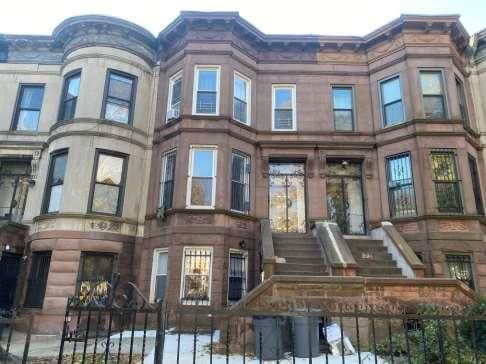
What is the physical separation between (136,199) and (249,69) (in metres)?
6.72

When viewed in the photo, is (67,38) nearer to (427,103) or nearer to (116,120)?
(116,120)

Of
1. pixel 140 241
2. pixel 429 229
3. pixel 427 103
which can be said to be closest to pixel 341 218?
pixel 429 229

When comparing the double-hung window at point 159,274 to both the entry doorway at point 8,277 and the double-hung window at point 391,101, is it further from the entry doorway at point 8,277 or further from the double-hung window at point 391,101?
the double-hung window at point 391,101

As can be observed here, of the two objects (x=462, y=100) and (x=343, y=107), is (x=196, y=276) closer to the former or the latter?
(x=343, y=107)

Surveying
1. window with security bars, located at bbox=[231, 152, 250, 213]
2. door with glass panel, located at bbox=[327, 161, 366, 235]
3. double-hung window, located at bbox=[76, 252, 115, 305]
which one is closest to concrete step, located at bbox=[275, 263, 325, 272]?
window with security bars, located at bbox=[231, 152, 250, 213]

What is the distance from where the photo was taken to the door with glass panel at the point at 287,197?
44.6ft

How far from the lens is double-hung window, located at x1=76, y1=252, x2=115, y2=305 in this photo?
1158 centimetres

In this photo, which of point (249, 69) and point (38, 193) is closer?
point (38, 193)

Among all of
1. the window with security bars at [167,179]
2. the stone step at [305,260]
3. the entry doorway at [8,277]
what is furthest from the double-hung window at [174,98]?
the entry doorway at [8,277]

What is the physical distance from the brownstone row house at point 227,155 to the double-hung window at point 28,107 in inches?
2.5

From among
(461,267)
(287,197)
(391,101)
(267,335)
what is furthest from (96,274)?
(391,101)

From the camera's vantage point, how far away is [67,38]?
14.7m

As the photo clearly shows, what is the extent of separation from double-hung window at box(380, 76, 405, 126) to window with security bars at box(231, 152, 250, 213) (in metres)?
5.62

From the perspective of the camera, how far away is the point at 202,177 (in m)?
12.6
